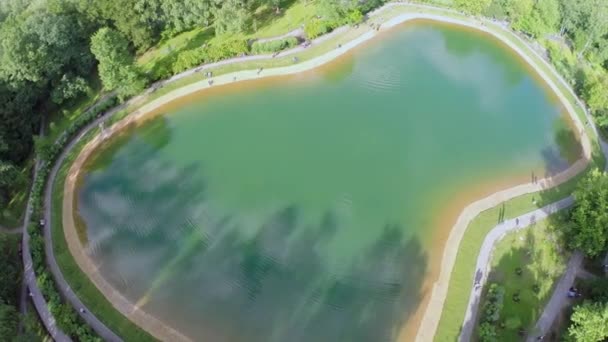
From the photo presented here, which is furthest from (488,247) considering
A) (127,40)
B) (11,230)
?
(127,40)

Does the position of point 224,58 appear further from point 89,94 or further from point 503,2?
point 503,2

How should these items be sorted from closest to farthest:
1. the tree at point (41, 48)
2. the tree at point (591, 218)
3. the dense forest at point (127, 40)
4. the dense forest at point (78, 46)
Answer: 1. the tree at point (591, 218)
2. the tree at point (41, 48)
3. the dense forest at point (78, 46)
4. the dense forest at point (127, 40)

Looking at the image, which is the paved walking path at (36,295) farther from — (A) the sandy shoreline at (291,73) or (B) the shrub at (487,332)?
(B) the shrub at (487,332)

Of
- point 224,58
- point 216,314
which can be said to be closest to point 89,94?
point 224,58

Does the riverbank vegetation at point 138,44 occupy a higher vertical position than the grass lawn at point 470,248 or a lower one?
higher

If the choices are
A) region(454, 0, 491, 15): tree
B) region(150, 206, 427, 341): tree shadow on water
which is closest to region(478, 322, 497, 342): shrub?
region(150, 206, 427, 341): tree shadow on water

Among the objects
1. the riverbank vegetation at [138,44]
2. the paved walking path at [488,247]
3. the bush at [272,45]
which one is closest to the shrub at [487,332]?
the paved walking path at [488,247]

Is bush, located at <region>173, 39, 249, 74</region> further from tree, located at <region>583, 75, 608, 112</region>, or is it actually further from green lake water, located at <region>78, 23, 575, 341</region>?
tree, located at <region>583, 75, 608, 112</region>
